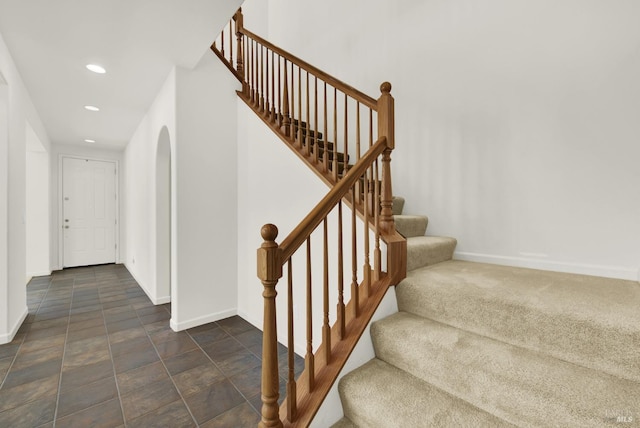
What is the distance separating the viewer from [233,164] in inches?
126

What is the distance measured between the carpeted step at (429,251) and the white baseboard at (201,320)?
2.12 m

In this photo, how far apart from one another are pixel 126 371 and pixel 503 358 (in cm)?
247

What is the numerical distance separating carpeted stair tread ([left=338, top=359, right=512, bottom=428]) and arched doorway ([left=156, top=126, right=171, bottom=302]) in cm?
307

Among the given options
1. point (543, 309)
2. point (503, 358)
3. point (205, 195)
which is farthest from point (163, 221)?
point (543, 309)

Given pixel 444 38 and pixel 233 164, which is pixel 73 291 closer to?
pixel 233 164

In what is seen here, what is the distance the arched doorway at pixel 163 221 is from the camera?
142 inches

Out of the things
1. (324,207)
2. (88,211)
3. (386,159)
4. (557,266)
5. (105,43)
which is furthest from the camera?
(88,211)

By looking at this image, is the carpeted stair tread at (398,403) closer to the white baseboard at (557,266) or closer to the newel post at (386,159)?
the newel post at (386,159)

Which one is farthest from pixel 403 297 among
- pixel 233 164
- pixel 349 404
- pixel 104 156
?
pixel 104 156

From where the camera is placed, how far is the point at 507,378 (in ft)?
3.75

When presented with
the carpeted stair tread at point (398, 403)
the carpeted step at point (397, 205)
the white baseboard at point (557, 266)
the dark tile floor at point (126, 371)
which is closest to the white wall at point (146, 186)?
the dark tile floor at point (126, 371)

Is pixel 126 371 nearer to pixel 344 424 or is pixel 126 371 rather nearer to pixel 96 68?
pixel 344 424

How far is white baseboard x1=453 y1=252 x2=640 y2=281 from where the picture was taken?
1820mm

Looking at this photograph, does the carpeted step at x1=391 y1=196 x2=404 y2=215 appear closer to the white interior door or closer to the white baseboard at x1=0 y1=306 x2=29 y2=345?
the white baseboard at x1=0 y1=306 x2=29 y2=345
